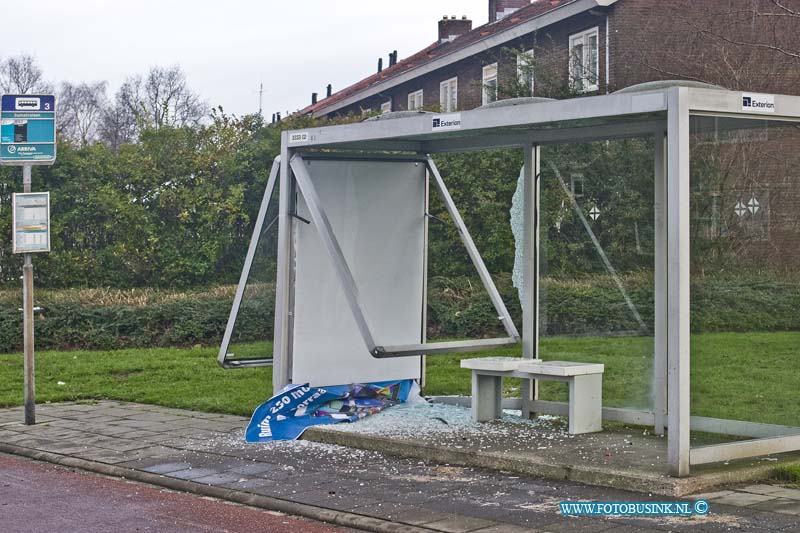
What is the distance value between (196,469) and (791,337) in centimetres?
487

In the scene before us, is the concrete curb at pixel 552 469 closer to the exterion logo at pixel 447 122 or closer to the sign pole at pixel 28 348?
the exterion logo at pixel 447 122

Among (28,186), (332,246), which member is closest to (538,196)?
(332,246)

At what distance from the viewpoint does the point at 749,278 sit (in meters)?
9.27

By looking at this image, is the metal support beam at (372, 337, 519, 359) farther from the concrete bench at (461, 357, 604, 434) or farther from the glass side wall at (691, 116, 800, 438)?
the glass side wall at (691, 116, 800, 438)

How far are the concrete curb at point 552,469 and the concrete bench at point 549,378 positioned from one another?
129 cm

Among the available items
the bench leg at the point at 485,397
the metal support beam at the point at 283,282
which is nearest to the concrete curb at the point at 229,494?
the metal support beam at the point at 283,282

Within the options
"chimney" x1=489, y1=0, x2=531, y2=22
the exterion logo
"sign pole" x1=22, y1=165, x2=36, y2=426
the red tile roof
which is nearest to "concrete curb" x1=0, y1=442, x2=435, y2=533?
"sign pole" x1=22, y1=165, x2=36, y2=426

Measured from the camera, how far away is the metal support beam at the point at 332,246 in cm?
1067

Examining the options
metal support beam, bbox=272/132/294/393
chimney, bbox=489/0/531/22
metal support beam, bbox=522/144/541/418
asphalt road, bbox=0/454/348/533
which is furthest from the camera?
chimney, bbox=489/0/531/22

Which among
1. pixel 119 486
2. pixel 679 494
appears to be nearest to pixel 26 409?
pixel 119 486

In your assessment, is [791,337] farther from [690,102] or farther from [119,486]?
[119,486]

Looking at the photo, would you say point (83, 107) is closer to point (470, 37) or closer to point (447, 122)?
point (470, 37)

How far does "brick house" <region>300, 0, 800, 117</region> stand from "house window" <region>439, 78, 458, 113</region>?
2.45 ft

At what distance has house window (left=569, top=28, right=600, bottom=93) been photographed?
25.4 meters
